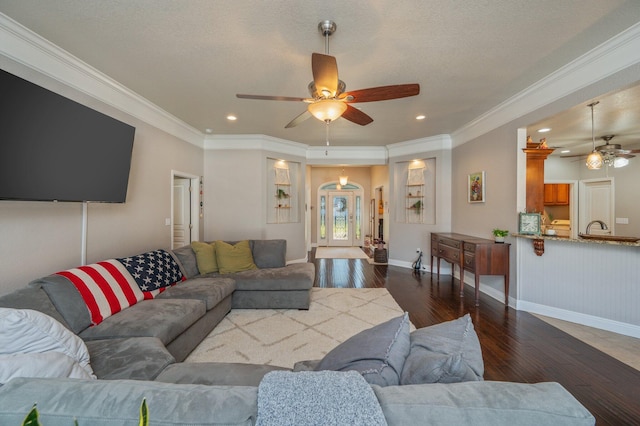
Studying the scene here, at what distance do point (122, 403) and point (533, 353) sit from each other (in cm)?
309

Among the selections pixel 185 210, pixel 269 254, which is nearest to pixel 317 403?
pixel 269 254

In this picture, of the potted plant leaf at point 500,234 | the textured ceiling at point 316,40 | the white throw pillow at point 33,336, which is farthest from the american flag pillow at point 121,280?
the potted plant leaf at point 500,234

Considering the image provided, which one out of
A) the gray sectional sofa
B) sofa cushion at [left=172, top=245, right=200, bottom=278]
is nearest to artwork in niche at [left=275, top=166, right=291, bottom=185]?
sofa cushion at [left=172, top=245, right=200, bottom=278]

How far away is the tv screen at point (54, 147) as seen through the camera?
1.87 m

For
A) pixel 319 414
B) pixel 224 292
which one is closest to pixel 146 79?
pixel 224 292

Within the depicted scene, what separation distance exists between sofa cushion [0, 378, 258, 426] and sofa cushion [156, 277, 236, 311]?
78.4 inches

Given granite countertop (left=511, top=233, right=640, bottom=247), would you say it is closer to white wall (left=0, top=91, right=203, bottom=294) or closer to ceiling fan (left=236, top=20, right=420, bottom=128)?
ceiling fan (left=236, top=20, right=420, bottom=128)

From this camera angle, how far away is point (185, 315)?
7.30ft

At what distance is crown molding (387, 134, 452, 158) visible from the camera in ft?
17.2

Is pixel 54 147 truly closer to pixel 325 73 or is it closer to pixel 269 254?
pixel 325 73

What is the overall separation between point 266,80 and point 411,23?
1.57 meters

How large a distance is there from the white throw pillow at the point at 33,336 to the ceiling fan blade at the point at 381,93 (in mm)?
2335

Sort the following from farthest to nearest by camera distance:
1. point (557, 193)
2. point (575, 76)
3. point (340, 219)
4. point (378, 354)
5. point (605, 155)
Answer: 1. point (340, 219)
2. point (557, 193)
3. point (605, 155)
4. point (575, 76)
5. point (378, 354)

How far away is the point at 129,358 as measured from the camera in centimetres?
154
